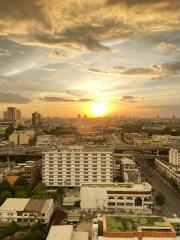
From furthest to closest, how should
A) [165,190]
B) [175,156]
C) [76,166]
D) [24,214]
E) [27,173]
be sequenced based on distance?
[175,156] < [27,173] < [76,166] < [165,190] < [24,214]

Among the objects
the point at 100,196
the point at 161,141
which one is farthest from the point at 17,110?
the point at 100,196

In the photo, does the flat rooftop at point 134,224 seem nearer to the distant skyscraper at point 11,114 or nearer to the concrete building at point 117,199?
the concrete building at point 117,199

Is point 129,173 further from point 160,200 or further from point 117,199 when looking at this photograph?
point 117,199


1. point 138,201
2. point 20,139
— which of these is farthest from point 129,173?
point 20,139

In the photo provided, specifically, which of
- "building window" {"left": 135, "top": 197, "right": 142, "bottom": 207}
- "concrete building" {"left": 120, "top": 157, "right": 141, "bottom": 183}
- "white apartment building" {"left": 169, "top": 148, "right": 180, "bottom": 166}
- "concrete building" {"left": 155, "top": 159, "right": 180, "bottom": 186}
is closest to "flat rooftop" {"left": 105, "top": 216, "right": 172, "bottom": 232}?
"building window" {"left": 135, "top": 197, "right": 142, "bottom": 207}

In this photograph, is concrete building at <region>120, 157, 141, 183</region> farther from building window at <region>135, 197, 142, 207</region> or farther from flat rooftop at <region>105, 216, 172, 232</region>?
flat rooftop at <region>105, 216, 172, 232</region>

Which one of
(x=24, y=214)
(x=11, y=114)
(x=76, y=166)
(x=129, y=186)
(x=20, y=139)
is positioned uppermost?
(x=11, y=114)

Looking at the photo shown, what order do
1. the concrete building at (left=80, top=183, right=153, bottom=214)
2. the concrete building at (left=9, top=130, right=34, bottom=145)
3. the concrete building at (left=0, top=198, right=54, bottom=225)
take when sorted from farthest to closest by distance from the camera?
the concrete building at (left=9, top=130, right=34, bottom=145) → the concrete building at (left=80, top=183, right=153, bottom=214) → the concrete building at (left=0, top=198, right=54, bottom=225)
